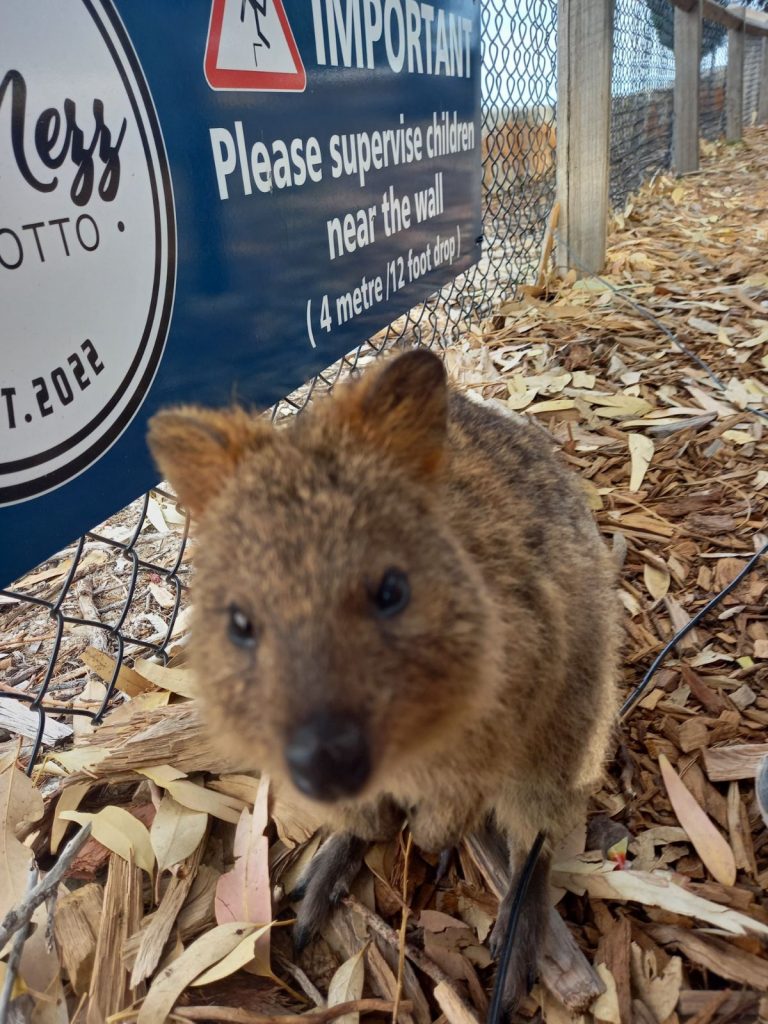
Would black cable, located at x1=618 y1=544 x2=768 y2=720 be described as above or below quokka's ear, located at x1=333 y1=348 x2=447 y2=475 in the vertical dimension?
below

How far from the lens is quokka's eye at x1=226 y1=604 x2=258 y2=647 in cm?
146

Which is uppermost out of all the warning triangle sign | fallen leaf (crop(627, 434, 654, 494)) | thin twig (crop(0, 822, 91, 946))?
the warning triangle sign

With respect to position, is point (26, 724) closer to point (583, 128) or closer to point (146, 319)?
point (146, 319)

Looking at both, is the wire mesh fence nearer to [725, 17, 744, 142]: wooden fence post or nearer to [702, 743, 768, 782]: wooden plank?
[725, 17, 744, 142]: wooden fence post

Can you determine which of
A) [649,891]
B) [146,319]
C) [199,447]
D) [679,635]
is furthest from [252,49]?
[649,891]

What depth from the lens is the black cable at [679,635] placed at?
262cm

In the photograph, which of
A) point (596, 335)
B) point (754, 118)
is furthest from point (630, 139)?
point (754, 118)

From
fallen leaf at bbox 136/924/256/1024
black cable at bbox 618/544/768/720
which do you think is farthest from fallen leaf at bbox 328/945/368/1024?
black cable at bbox 618/544/768/720

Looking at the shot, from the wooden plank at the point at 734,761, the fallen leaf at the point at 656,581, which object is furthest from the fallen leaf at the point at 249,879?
the fallen leaf at the point at 656,581

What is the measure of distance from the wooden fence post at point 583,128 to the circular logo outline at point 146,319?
466cm

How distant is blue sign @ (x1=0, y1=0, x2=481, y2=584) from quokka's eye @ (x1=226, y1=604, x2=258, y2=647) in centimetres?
61

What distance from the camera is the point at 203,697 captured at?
1627 mm

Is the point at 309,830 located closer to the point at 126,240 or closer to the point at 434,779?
the point at 434,779

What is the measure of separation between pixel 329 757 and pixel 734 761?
1605 millimetres
